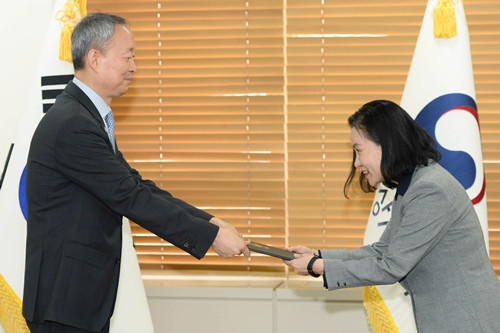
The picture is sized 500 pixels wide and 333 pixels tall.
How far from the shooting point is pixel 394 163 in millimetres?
1877

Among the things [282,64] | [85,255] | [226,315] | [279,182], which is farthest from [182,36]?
[85,255]

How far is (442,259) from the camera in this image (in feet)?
6.06

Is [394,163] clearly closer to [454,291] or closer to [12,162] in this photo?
[454,291]

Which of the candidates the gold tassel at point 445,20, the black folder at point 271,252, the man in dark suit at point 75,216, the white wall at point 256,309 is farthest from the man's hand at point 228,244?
the gold tassel at point 445,20

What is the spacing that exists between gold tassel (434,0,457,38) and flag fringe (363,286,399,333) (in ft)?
3.70

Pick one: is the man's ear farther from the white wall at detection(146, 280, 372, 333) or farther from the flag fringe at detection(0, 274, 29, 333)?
the white wall at detection(146, 280, 372, 333)

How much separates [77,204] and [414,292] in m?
1.05

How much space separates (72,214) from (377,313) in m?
1.48

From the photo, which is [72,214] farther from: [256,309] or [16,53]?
[16,53]

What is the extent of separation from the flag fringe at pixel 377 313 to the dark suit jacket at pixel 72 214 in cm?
129

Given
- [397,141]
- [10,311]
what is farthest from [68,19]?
[397,141]

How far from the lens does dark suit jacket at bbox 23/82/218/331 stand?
1.89 m

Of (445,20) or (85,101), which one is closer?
(85,101)

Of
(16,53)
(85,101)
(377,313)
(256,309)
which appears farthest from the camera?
(16,53)
